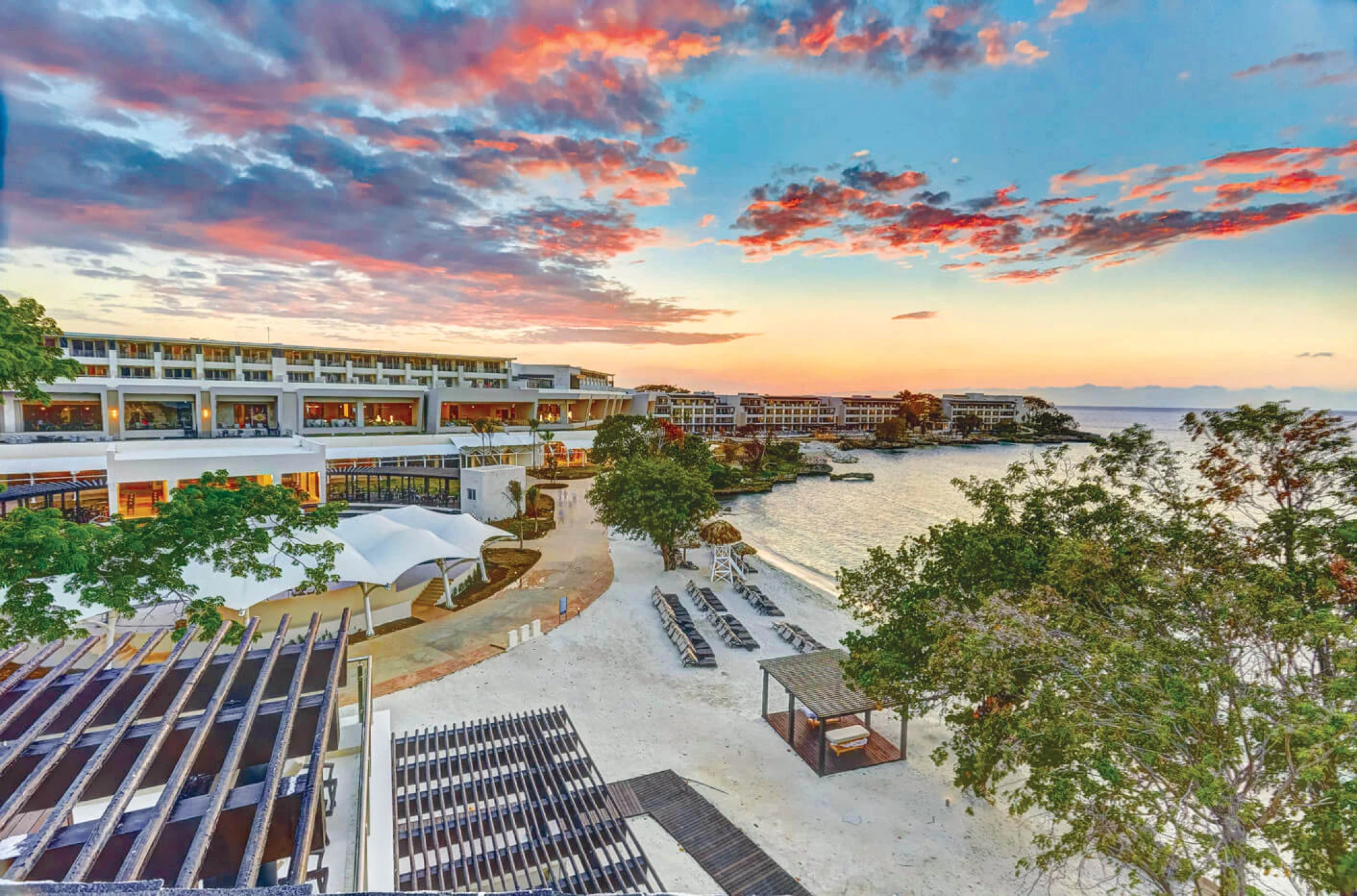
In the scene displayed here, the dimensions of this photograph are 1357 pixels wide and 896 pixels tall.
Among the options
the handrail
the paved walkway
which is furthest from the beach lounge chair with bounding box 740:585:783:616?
the handrail

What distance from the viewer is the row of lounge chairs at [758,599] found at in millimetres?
22547

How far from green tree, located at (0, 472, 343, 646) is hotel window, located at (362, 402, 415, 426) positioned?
39.8 m

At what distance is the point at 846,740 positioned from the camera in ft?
42.7

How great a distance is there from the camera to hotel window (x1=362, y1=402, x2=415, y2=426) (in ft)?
171

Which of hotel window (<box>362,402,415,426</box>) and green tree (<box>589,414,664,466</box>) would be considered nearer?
hotel window (<box>362,402,415,426</box>)

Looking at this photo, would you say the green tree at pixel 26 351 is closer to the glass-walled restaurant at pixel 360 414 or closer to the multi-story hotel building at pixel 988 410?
the glass-walled restaurant at pixel 360 414

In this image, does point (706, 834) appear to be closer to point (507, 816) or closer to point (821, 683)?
point (507, 816)

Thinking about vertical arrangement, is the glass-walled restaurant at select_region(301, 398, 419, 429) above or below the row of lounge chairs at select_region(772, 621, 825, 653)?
above

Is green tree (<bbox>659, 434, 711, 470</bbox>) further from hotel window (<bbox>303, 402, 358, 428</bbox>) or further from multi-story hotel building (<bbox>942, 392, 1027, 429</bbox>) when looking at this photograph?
multi-story hotel building (<bbox>942, 392, 1027, 429</bbox>)

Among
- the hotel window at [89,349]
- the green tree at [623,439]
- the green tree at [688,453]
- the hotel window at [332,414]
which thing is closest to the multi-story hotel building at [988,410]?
the green tree at [688,453]

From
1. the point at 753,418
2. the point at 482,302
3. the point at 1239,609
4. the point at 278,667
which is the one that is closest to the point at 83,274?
the point at 482,302

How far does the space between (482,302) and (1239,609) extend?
5302cm

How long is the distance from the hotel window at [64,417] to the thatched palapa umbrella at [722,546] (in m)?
43.1

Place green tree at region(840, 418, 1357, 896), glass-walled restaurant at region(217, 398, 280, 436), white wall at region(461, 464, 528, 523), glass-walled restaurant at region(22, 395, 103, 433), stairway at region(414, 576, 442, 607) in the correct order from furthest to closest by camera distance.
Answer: glass-walled restaurant at region(217, 398, 280, 436) < glass-walled restaurant at region(22, 395, 103, 433) < white wall at region(461, 464, 528, 523) < stairway at region(414, 576, 442, 607) < green tree at region(840, 418, 1357, 896)
